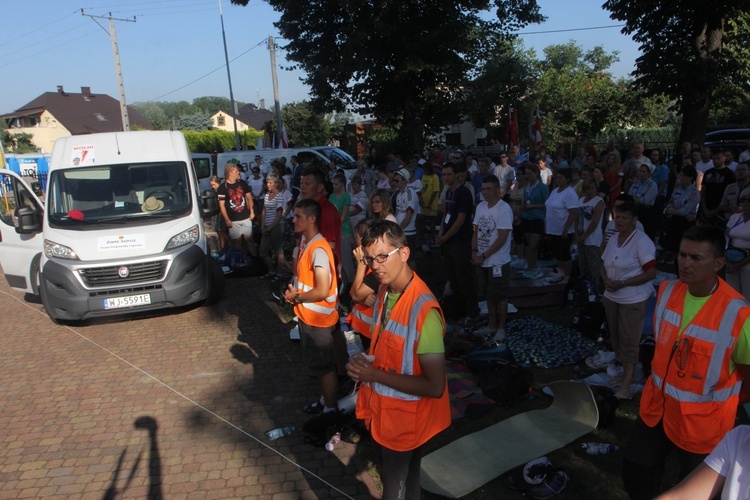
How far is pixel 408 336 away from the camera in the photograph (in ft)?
8.52

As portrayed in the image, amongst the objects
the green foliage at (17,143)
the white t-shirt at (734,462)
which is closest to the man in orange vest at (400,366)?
the white t-shirt at (734,462)

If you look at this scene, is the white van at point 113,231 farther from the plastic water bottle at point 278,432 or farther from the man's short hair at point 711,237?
the man's short hair at point 711,237

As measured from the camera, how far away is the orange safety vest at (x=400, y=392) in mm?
2600

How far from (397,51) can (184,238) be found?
14.7 m

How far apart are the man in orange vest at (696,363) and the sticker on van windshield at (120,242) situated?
6.32 m

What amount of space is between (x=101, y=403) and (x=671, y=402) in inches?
196

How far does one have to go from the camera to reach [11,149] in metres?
42.5

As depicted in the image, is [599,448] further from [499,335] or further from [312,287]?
[312,287]

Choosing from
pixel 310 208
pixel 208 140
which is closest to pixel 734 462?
pixel 310 208

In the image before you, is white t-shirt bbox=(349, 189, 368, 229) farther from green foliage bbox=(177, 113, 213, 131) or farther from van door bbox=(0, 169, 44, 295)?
green foliage bbox=(177, 113, 213, 131)

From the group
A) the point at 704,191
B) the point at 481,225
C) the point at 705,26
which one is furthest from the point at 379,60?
the point at 481,225

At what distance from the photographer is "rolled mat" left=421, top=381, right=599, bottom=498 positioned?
3824 millimetres

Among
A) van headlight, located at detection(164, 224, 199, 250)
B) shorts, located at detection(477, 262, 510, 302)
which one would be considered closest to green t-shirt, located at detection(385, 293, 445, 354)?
shorts, located at detection(477, 262, 510, 302)

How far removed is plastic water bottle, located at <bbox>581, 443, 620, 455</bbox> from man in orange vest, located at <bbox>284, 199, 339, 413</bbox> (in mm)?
2055
